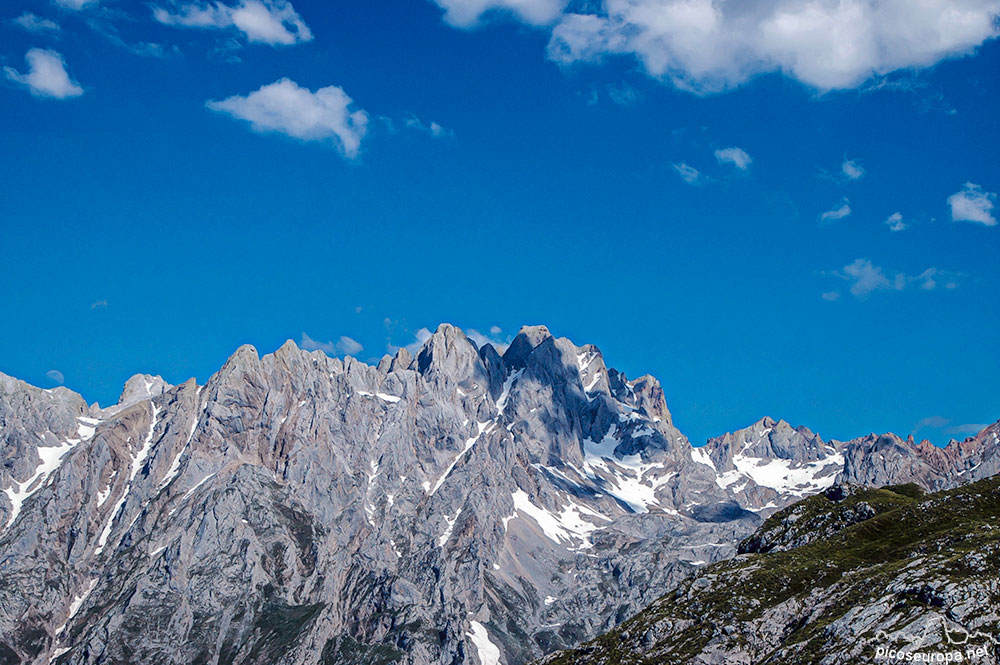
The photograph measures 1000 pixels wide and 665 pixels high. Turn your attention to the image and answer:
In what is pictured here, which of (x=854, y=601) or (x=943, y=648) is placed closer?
(x=943, y=648)

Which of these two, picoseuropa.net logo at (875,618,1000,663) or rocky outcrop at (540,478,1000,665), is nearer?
picoseuropa.net logo at (875,618,1000,663)

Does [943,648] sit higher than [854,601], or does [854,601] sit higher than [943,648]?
[854,601]

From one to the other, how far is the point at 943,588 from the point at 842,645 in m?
14.8

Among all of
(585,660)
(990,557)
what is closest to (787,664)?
(990,557)

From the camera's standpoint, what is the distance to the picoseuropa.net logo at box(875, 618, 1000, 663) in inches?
4779

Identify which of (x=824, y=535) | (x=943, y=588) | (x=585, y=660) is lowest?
(x=585, y=660)

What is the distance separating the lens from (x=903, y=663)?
123 m

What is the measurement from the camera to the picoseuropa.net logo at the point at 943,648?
121375mm

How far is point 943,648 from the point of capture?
12306 cm

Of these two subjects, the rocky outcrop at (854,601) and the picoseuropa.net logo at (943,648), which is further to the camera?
the rocky outcrop at (854,601)

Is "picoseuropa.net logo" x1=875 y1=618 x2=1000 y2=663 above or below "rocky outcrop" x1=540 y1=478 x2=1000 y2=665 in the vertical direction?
below

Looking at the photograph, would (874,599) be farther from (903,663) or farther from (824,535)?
(824,535)

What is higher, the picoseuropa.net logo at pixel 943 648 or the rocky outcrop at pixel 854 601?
the rocky outcrop at pixel 854 601

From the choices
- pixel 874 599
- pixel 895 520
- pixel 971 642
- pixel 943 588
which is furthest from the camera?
pixel 895 520
